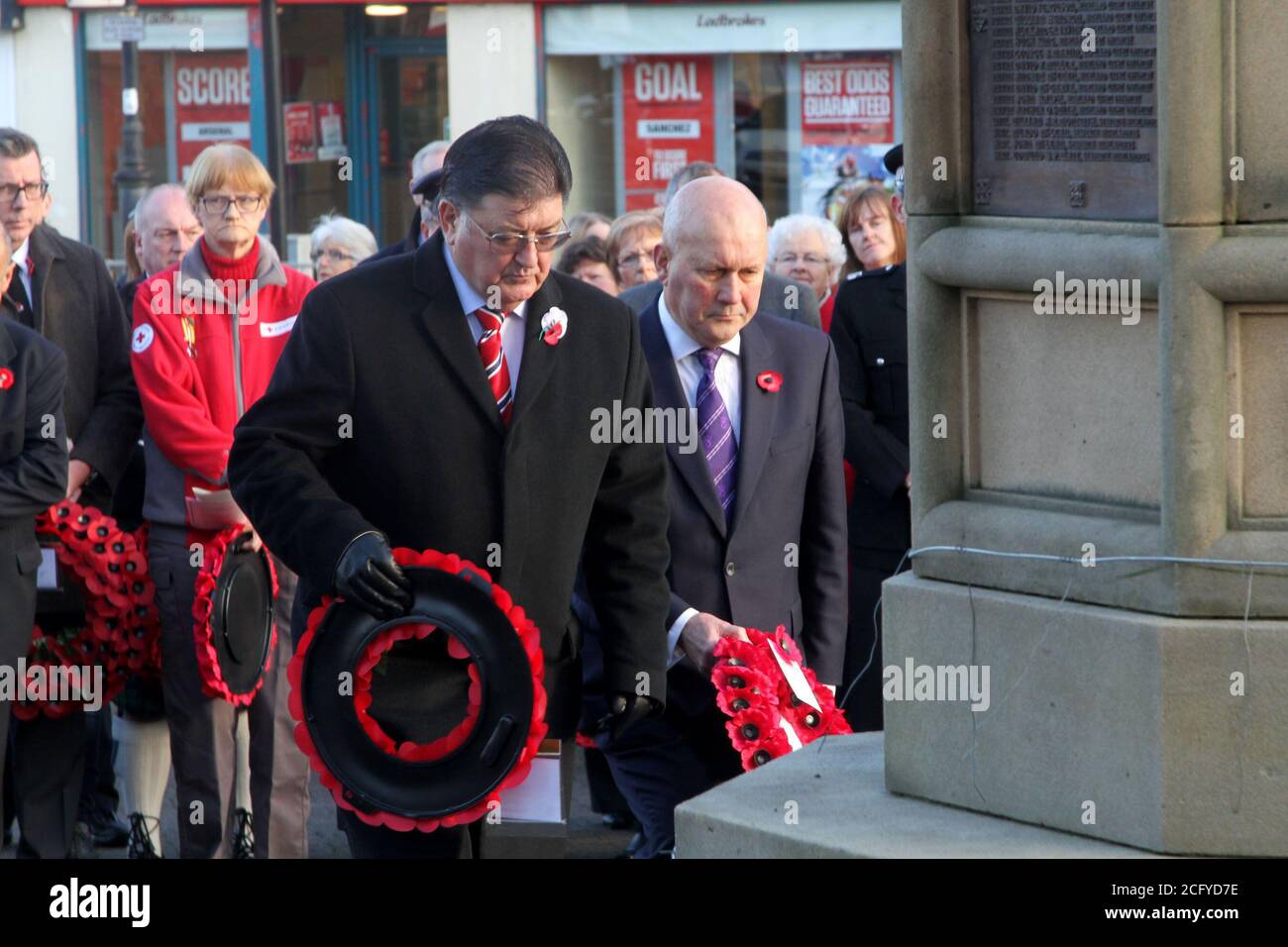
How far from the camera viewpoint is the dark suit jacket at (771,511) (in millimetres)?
5410

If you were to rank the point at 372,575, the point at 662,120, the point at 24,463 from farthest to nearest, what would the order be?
1. the point at 662,120
2. the point at 24,463
3. the point at 372,575

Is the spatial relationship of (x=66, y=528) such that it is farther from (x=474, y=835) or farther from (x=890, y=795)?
(x=890, y=795)

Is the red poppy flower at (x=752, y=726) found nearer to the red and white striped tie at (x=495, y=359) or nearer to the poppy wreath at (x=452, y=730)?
the poppy wreath at (x=452, y=730)

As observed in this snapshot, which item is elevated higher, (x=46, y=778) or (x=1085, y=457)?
(x=1085, y=457)

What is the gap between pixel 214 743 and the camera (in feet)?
23.4

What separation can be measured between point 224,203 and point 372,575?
3.35m

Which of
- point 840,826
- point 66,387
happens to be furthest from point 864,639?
point 840,826

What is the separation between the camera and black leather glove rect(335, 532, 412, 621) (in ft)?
13.9

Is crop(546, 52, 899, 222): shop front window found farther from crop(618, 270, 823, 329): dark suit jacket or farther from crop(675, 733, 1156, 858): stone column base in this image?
crop(675, 733, 1156, 858): stone column base

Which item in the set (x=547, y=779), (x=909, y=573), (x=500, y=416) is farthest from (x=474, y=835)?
(x=909, y=573)

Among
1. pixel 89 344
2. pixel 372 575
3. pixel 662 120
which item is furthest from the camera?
pixel 662 120

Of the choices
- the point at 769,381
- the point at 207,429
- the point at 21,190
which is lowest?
the point at 207,429

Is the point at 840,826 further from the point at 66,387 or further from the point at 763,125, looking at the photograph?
the point at 763,125

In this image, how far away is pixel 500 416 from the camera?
14.9ft
